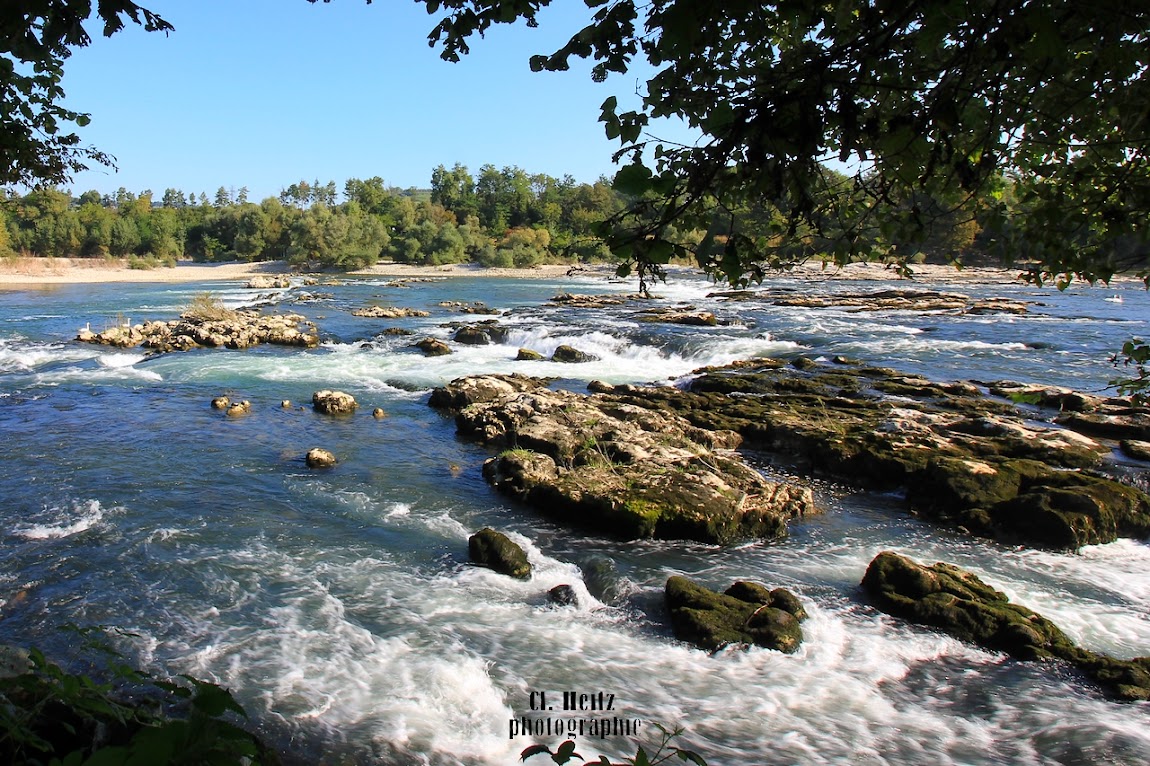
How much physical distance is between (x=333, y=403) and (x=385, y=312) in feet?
62.9

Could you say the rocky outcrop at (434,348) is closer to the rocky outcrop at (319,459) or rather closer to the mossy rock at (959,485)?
the rocky outcrop at (319,459)

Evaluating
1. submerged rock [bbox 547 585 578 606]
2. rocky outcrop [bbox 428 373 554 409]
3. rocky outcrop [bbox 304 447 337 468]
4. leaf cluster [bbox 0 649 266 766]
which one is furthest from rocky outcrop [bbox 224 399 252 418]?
leaf cluster [bbox 0 649 266 766]

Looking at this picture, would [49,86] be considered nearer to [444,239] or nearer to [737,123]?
[737,123]

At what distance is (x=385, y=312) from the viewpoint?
33.3 metres

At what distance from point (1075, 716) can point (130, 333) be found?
91.2 ft

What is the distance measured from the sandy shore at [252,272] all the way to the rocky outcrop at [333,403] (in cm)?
4050

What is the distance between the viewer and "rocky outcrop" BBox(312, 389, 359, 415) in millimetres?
14898

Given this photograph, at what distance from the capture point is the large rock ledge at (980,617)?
5.83m

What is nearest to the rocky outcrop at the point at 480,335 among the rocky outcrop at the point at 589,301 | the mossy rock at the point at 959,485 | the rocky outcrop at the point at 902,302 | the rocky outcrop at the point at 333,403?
the rocky outcrop at the point at 333,403

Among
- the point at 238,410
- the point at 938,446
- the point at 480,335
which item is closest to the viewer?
the point at 938,446

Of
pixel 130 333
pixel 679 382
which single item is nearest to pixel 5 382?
pixel 130 333

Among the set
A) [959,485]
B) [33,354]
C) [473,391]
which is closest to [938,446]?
[959,485]

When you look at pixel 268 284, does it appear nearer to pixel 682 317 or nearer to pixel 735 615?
pixel 682 317

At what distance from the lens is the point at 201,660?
5.89 m
